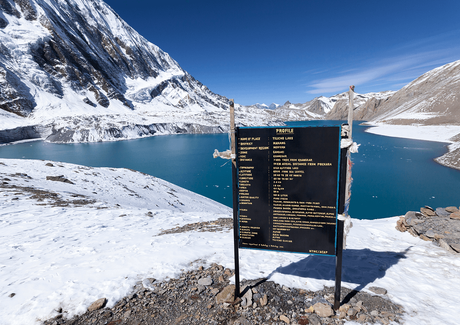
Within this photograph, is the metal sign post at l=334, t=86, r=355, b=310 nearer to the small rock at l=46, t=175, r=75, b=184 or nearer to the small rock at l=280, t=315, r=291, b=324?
the small rock at l=280, t=315, r=291, b=324

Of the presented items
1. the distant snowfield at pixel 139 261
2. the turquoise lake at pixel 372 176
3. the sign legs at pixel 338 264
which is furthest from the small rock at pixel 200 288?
the turquoise lake at pixel 372 176

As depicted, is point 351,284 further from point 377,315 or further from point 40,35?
point 40,35

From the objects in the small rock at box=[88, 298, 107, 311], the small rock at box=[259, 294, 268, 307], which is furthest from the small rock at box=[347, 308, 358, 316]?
the small rock at box=[88, 298, 107, 311]

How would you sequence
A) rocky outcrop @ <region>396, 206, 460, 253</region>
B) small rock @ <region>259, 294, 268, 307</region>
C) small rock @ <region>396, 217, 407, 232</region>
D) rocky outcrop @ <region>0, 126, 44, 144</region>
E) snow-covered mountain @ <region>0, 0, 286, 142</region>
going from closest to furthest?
1. small rock @ <region>259, 294, 268, 307</region>
2. rocky outcrop @ <region>396, 206, 460, 253</region>
3. small rock @ <region>396, 217, 407, 232</region>
4. rocky outcrop @ <region>0, 126, 44, 144</region>
5. snow-covered mountain @ <region>0, 0, 286, 142</region>

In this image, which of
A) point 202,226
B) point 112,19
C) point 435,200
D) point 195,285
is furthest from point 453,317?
point 112,19

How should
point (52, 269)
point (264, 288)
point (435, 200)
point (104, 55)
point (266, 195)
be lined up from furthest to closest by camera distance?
1. point (104, 55)
2. point (435, 200)
3. point (52, 269)
4. point (264, 288)
5. point (266, 195)

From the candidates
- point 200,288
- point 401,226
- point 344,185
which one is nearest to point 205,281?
point 200,288
